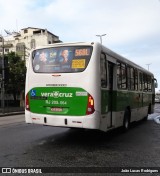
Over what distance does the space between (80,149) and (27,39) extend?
71.0m

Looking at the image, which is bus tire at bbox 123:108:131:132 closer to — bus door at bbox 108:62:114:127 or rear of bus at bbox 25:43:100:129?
bus door at bbox 108:62:114:127

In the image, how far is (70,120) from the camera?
9.45m

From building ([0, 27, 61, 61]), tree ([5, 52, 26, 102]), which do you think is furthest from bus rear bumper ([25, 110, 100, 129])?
building ([0, 27, 61, 61])

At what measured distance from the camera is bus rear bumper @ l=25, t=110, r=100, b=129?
30.2 feet

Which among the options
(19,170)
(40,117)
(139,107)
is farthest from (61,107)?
(139,107)

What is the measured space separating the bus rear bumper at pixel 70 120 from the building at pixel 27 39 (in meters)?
65.3

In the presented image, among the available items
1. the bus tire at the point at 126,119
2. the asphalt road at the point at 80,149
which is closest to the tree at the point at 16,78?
the bus tire at the point at 126,119

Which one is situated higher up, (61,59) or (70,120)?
(61,59)

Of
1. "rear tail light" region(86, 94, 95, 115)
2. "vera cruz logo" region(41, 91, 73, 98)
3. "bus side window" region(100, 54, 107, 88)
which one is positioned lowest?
"rear tail light" region(86, 94, 95, 115)

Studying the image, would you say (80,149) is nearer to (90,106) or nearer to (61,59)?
(90,106)

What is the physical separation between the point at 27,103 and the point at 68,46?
2.18 meters

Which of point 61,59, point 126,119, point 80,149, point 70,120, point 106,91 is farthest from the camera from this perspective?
point 126,119

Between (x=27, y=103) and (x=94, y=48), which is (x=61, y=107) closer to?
(x=27, y=103)

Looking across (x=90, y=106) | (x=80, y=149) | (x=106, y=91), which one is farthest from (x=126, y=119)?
(x=80, y=149)
